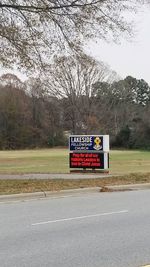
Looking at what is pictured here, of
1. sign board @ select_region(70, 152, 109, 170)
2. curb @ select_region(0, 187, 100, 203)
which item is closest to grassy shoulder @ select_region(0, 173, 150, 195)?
curb @ select_region(0, 187, 100, 203)

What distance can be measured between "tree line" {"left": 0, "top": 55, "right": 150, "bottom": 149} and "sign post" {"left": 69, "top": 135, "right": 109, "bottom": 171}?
71.7 meters

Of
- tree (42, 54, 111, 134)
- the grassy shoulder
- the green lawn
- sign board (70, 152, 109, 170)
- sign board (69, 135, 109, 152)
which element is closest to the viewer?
the grassy shoulder

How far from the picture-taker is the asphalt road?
7.31 m

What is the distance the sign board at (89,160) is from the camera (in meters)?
26.3

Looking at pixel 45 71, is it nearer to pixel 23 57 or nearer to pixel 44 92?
pixel 23 57

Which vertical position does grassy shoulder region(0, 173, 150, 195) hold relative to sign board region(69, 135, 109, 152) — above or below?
below

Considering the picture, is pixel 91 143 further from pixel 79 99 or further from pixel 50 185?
pixel 79 99

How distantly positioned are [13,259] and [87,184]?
11.5m

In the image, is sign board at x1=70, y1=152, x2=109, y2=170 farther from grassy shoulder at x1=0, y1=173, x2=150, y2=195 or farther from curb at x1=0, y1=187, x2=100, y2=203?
curb at x1=0, y1=187, x2=100, y2=203

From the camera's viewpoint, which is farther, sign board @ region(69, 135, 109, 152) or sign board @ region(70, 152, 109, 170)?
sign board @ region(69, 135, 109, 152)

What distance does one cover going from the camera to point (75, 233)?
9.54m

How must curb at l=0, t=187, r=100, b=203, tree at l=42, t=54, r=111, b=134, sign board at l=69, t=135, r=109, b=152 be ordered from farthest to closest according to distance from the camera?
1. tree at l=42, t=54, r=111, b=134
2. sign board at l=69, t=135, r=109, b=152
3. curb at l=0, t=187, r=100, b=203

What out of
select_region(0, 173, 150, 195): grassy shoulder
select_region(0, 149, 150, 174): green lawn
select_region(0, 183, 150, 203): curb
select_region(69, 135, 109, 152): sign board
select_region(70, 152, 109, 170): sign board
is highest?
select_region(69, 135, 109, 152): sign board

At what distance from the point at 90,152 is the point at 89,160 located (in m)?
0.42
